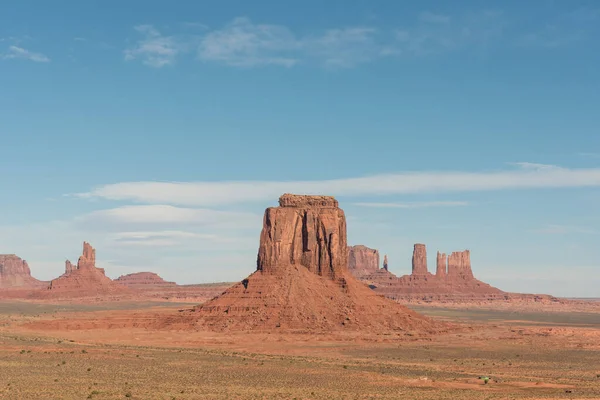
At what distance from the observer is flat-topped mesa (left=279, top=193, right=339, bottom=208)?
130 m

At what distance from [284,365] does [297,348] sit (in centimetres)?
2217

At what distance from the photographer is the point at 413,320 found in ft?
411

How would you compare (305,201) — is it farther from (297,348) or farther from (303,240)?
(297,348)

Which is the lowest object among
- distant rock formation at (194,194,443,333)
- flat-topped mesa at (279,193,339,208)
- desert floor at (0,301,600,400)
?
desert floor at (0,301,600,400)

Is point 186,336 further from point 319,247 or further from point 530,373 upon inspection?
point 530,373

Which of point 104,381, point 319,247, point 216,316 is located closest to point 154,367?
point 104,381

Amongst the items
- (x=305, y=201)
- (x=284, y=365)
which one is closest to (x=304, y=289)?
(x=305, y=201)

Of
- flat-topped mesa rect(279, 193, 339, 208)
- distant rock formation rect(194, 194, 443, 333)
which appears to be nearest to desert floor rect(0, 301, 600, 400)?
distant rock formation rect(194, 194, 443, 333)

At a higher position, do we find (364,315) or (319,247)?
(319,247)

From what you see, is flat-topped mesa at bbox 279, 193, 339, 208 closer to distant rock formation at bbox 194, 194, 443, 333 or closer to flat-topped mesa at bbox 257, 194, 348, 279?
distant rock formation at bbox 194, 194, 443, 333

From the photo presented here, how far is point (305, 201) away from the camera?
131 meters

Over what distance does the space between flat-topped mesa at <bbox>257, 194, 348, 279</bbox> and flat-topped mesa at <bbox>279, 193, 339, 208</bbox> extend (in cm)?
16

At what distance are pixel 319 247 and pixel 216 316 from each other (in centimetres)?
1985

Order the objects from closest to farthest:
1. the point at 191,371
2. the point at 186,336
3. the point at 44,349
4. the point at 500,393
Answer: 1. the point at 500,393
2. the point at 191,371
3. the point at 44,349
4. the point at 186,336
